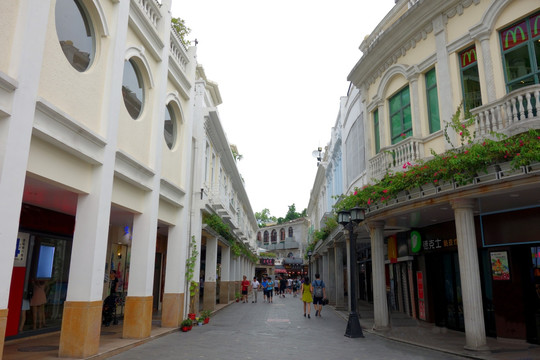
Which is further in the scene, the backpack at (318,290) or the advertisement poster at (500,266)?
the backpack at (318,290)

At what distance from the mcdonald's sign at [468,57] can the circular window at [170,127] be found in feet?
30.0

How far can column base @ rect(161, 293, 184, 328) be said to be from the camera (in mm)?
13055

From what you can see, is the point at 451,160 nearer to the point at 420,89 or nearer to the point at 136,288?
the point at 420,89

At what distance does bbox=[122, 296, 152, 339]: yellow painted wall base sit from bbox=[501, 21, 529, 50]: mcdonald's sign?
1120 centimetres

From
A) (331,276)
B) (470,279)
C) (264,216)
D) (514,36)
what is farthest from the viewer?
(264,216)

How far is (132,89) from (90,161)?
3.32m

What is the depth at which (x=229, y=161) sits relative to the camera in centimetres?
2433

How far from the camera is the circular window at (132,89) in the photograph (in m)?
10.4

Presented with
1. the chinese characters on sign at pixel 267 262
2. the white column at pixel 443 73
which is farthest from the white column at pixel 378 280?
the chinese characters on sign at pixel 267 262

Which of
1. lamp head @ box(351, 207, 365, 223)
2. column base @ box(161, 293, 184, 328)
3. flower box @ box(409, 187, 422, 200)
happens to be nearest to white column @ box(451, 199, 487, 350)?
flower box @ box(409, 187, 422, 200)

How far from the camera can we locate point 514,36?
31.6 ft

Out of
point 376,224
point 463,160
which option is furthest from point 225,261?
point 463,160

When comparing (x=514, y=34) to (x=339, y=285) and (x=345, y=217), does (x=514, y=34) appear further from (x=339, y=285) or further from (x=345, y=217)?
(x=339, y=285)

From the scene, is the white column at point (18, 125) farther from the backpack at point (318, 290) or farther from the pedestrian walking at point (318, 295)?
the backpack at point (318, 290)
